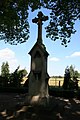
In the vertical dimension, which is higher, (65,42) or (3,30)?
(3,30)

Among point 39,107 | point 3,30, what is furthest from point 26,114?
point 3,30

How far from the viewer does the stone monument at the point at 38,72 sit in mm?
15038

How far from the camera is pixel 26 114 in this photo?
42.6 ft

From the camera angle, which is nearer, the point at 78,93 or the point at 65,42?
the point at 78,93

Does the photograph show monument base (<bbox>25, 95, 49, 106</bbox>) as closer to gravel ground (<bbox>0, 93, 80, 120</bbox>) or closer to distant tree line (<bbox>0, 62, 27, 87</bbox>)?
gravel ground (<bbox>0, 93, 80, 120</bbox>)

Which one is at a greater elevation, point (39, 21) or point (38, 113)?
point (39, 21)

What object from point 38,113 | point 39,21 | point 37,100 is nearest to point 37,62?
point 37,100

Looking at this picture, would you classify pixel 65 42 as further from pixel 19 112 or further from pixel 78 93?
pixel 19 112

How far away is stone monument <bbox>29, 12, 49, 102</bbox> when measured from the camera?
15.0 meters

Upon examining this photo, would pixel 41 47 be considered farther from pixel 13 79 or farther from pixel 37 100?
pixel 13 79

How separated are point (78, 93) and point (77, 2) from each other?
24.9ft

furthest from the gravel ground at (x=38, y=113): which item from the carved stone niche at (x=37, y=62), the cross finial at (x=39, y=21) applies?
the cross finial at (x=39, y=21)

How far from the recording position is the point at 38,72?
1518 centimetres

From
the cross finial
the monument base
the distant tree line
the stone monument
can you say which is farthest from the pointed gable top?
the distant tree line
